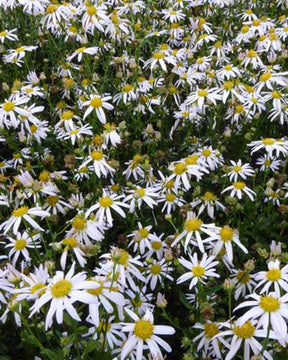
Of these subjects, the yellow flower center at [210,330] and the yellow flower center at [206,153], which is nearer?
the yellow flower center at [210,330]

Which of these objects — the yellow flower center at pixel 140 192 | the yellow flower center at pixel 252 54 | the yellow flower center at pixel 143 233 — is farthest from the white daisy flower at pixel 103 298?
the yellow flower center at pixel 252 54

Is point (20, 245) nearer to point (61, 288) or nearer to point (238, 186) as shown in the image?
point (61, 288)

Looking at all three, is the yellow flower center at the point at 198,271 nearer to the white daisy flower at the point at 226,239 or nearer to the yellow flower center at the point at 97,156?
the white daisy flower at the point at 226,239

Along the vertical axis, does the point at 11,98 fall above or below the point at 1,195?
above

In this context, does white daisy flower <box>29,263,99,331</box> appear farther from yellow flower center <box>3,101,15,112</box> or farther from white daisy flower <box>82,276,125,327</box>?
yellow flower center <box>3,101,15,112</box>

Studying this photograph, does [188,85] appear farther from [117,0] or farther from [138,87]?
[117,0]

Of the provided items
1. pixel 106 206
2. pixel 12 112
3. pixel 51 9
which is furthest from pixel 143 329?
pixel 51 9

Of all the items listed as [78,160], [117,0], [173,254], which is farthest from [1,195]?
[117,0]
